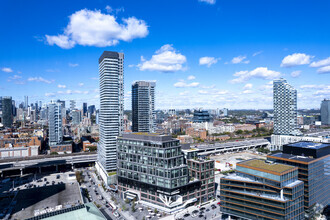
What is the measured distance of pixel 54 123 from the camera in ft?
619

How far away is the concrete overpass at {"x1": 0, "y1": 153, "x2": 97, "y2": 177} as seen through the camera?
13438 centimetres

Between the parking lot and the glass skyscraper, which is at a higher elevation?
the glass skyscraper

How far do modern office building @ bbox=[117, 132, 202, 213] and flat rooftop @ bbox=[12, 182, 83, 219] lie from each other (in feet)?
66.2

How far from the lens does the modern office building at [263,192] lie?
63.9 metres

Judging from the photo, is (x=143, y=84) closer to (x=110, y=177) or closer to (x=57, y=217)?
(x=110, y=177)

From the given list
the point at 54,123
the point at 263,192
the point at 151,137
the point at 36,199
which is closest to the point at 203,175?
the point at 151,137

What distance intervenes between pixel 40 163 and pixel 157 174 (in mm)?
89641

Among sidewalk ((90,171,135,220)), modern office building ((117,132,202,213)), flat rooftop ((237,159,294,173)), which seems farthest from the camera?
modern office building ((117,132,202,213))

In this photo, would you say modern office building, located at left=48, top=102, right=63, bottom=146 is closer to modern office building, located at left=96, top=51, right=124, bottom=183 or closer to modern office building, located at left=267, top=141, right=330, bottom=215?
modern office building, located at left=96, top=51, right=124, bottom=183

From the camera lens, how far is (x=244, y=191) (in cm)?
7038

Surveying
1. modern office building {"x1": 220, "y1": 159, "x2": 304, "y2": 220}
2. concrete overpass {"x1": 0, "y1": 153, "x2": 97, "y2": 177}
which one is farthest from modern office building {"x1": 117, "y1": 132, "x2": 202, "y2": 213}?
concrete overpass {"x1": 0, "y1": 153, "x2": 97, "y2": 177}

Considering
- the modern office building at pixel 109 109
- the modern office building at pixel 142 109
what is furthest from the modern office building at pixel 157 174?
the modern office building at pixel 142 109

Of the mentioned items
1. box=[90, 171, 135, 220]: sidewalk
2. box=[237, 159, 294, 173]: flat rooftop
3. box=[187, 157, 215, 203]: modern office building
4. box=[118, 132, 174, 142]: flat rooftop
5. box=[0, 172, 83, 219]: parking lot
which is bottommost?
box=[90, 171, 135, 220]: sidewalk

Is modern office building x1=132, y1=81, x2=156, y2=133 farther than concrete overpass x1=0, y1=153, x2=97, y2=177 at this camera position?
Yes
